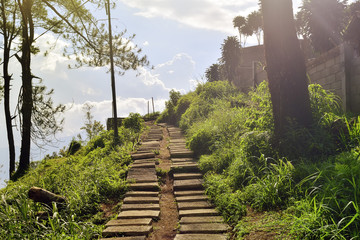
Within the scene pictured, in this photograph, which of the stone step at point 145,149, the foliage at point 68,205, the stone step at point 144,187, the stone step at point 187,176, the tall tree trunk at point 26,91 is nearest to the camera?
the foliage at point 68,205

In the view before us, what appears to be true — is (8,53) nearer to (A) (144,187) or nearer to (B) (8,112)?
(B) (8,112)

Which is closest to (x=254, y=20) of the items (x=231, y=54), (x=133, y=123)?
(x=231, y=54)

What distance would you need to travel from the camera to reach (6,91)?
12750 mm

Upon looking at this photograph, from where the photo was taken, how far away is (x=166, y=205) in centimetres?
488

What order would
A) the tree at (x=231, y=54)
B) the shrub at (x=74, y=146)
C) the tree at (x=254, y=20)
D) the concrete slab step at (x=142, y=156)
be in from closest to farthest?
the concrete slab step at (x=142, y=156) → the shrub at (x=74, y=146) → the tree at (x=231, y=54) → the tree at (x=254, y=20)

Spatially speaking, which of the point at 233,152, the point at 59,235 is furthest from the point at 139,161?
the point at 59,235

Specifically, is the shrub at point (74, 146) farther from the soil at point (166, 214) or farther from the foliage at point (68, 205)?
the soil at point (166, 214)

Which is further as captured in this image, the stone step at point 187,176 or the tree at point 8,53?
the tree at point 8,53

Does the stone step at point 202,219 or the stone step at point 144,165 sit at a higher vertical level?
the stone step at point 144,165

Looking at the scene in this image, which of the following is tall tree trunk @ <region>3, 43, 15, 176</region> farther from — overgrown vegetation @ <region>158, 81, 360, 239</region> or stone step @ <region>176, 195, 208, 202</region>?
stone step @ <region>176, 195, 208, 202</region>

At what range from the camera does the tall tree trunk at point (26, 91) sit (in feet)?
34.9

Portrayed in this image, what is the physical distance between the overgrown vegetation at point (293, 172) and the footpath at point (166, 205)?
266 millimetres

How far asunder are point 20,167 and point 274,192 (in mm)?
10349

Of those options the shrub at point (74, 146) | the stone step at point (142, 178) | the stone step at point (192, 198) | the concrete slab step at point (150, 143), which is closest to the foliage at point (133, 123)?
the shrub at point (74, 146)
